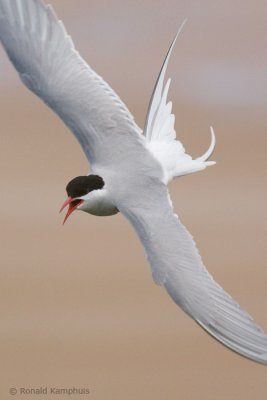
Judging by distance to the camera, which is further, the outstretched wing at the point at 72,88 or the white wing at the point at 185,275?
the outstretched wing at the point at 72,88

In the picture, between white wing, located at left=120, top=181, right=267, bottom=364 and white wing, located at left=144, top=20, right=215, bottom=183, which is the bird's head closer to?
white wing, located at left=120, top=181, right=267, bottom=364

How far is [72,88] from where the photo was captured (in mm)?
3496

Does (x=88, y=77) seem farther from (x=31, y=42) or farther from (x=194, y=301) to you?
(x=194, y=301)

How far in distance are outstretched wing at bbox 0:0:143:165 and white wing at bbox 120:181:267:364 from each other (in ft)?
0.48

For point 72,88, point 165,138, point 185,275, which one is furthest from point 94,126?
point 185,275

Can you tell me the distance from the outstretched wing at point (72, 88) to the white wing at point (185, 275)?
0.48ft

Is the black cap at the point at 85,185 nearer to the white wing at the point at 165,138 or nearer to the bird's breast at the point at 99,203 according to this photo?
the bird's breast at the point at 99,203

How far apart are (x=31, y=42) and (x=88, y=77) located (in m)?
0.16

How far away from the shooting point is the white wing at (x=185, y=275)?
2.99 meters

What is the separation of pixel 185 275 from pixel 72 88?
0.60 m

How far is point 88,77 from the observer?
350cm

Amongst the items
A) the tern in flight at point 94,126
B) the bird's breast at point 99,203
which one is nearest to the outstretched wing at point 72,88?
the tern in flight at point 94,126

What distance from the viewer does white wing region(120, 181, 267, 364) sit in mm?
2986

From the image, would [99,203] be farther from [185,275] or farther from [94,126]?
[185,275]
